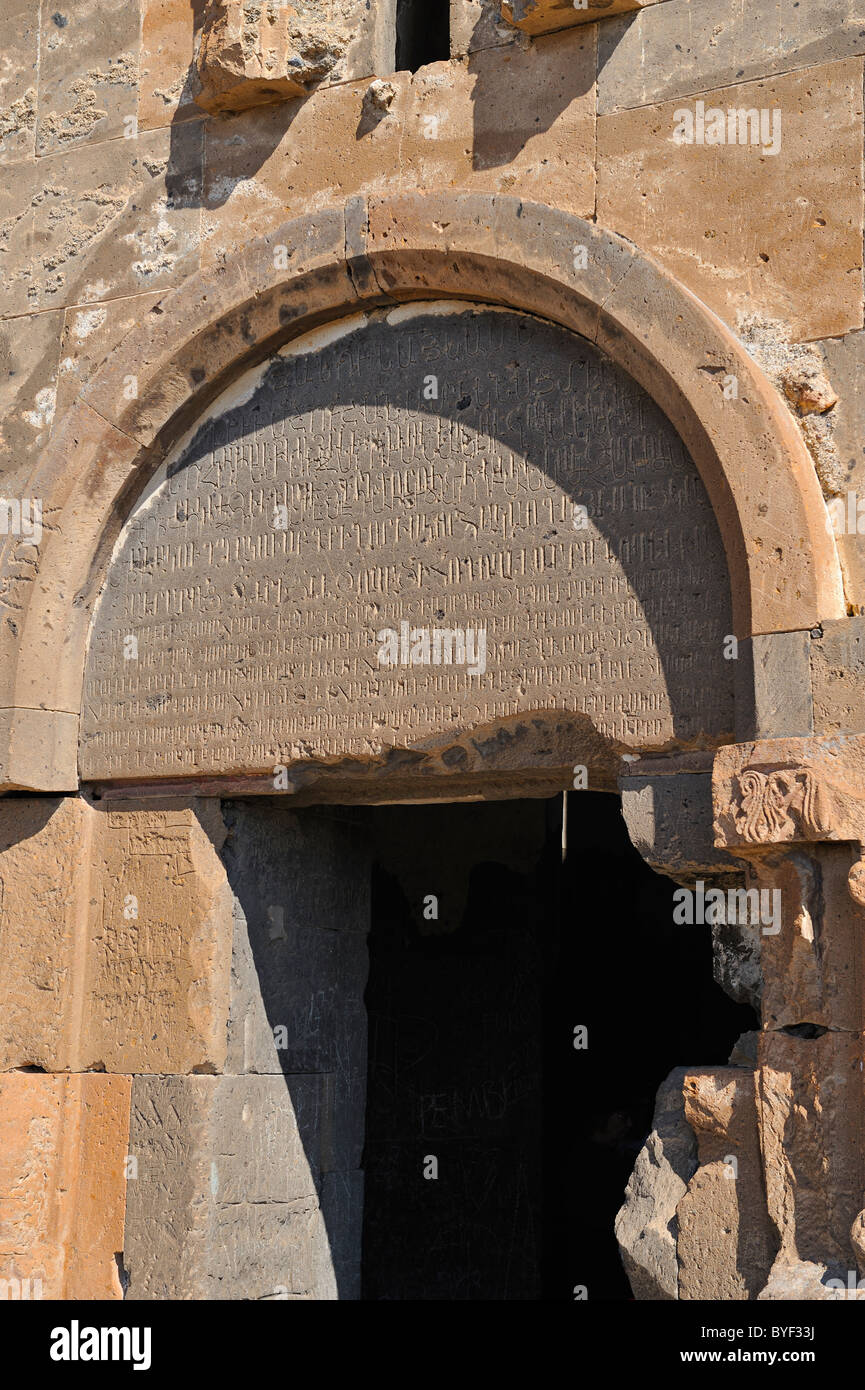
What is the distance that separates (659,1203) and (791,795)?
1.16 m

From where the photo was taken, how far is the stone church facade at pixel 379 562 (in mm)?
4066

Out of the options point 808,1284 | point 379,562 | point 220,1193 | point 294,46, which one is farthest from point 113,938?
point 294,46

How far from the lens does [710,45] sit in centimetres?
454

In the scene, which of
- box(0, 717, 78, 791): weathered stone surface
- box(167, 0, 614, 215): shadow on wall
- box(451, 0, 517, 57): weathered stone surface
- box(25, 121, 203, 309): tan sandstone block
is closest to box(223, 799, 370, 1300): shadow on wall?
box(0, 717, 78, 791): weathered stone surface

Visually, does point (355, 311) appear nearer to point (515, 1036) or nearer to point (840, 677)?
point (840, 677)

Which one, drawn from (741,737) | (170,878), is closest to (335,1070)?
(170,878)

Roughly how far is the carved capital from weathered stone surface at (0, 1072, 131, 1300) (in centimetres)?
225

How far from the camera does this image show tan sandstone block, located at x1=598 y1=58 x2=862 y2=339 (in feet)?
14.1

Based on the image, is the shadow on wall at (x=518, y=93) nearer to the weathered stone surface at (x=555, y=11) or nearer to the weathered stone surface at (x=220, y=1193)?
the weathered stone surface at (x=555, y=11)

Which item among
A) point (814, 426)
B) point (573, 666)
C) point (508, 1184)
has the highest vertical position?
point (814, 426)

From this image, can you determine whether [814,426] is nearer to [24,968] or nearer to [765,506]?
[765,506]

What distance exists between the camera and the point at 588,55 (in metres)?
4.74

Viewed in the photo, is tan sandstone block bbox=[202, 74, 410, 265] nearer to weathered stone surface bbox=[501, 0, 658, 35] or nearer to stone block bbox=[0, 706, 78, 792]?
weathered stone surface bbox=[501, 0, 658, 35]

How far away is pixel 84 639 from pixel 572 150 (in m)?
2.32
